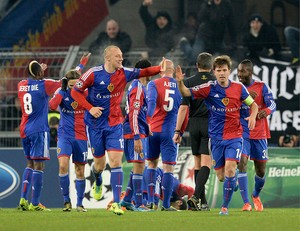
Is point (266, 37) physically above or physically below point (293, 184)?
above

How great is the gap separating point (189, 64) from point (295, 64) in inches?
85.3

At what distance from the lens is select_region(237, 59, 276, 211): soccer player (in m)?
16.6

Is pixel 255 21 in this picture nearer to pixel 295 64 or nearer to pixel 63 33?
pixel 295 64

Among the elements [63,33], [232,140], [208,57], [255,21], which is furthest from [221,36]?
[232,140]

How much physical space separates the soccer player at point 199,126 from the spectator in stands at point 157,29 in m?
6.23

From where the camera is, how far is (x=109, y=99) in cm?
1471

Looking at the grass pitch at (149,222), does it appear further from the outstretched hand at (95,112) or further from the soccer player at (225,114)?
the outstretched hand at (95,112)

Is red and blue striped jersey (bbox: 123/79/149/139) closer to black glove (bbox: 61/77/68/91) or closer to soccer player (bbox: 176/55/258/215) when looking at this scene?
black glove (bbox: 61/77/68/91)

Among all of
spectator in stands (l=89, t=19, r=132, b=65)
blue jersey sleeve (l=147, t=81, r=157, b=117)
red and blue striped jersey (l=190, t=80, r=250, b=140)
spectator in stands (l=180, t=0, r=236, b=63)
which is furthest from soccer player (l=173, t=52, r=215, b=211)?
spectator in stands (l=89, t=19, r=132, b=65)

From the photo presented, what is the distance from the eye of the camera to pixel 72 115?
1681cm

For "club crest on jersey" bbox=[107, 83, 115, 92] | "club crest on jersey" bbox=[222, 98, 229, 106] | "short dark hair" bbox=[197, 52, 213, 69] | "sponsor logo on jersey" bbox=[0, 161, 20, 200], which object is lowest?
"sponsor logo on jersey" bbox=[0, 161, 20, 200]

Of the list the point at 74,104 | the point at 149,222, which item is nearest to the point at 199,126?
the point at 74,104

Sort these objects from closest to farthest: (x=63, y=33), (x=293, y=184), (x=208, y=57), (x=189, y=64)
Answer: (x=208, y=57), (x=293, y=184), (x=189, y=64), (x=63, y=33)

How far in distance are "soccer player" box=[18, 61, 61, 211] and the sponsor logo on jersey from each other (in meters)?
3.71
